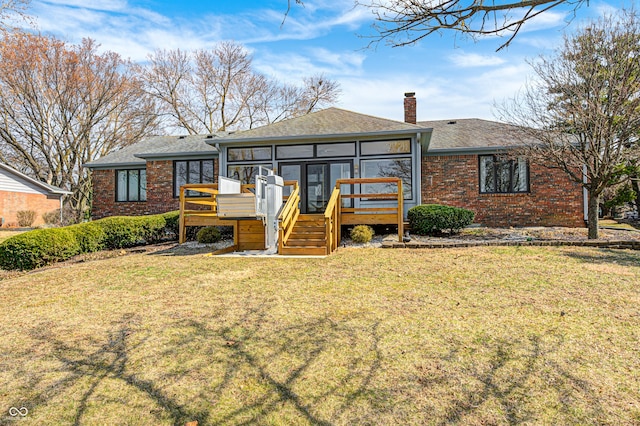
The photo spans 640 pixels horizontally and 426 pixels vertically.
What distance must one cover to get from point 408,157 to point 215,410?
10653 millimetres

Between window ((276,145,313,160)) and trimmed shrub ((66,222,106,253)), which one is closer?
trimmed shrub ((66,222,106,253))

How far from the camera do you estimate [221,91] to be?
99.9 feet

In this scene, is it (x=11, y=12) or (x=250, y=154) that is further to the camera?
(x=250, y=154)

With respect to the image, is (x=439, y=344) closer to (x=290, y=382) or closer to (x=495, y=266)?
(x=290, y=382)

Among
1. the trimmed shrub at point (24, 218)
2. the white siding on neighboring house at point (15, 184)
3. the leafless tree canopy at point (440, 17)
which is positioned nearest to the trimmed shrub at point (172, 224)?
the leafless tree canopy at point (440, 17)

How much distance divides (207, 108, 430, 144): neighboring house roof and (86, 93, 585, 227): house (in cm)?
3

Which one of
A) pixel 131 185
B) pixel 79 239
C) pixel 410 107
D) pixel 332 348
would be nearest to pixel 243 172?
pixel 79 239

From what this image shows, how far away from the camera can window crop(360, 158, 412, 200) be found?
12242mm

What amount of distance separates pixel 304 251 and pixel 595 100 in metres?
7.12

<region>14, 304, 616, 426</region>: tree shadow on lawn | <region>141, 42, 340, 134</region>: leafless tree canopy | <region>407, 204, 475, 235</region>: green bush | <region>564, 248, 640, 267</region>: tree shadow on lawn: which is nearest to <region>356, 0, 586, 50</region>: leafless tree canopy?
<region>14, 304, 616, 426</region>: tree shadow on lawn

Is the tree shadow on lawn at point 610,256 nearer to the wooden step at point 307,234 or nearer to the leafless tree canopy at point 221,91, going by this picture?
the wooden step at point 307,234

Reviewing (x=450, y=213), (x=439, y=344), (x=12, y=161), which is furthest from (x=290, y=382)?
(x=12, y=161)

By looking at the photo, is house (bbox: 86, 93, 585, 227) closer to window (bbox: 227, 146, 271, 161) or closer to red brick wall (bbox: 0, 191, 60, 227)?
window (bbox: 227, 146, 271, 161)

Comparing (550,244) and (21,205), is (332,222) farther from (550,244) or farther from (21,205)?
(21,205)
